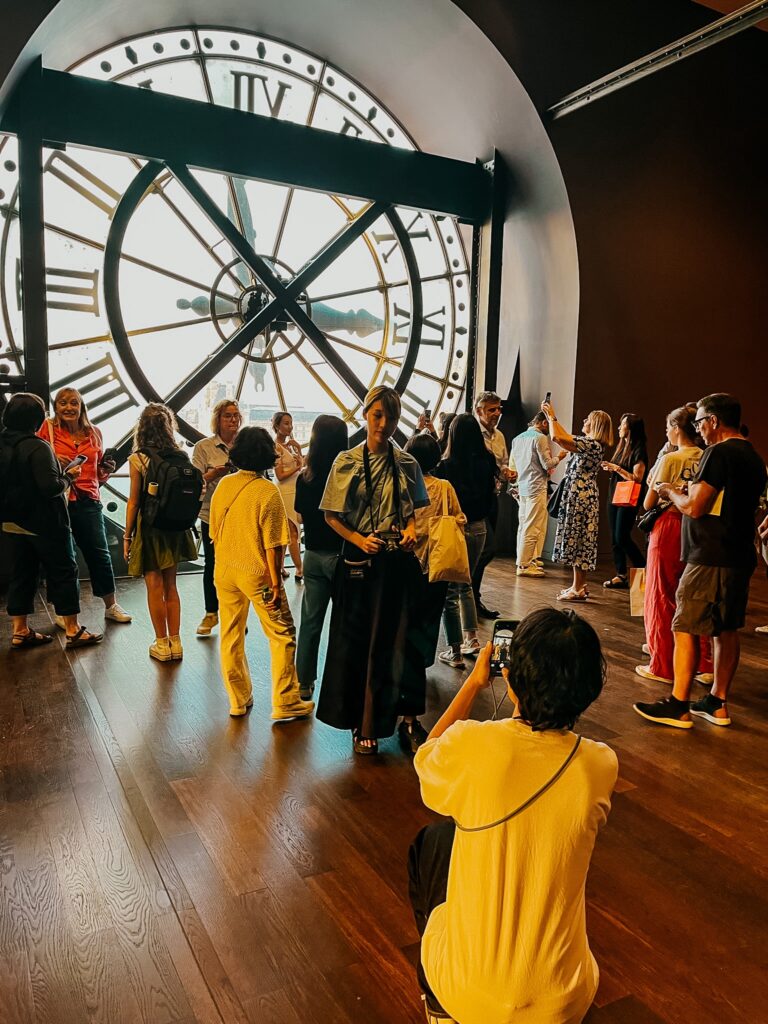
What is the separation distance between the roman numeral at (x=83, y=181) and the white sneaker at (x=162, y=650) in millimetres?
3390

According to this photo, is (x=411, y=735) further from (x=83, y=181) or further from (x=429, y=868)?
(x=83, y=181)

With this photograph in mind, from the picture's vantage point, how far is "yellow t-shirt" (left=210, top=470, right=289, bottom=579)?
2961mm

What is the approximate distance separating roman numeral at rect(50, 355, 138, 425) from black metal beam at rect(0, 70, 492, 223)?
5.00ft

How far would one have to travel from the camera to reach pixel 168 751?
2771 mm

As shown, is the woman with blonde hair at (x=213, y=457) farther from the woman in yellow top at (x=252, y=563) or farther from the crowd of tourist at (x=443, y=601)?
the woman in yellow top at (x=252, y=563)

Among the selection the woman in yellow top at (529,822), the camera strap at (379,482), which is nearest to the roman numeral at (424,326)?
the camera strap at (379,482)

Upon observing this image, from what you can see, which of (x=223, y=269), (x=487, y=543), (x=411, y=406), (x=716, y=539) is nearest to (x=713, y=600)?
(x=716, y=539)

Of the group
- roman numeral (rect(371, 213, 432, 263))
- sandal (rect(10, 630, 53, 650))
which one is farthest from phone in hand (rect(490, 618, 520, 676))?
roman numeral (rect(371, 213, 432, 263))

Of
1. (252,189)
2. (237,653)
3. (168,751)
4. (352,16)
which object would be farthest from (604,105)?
(168,751)

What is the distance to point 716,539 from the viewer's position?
9.80ft

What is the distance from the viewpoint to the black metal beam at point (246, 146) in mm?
4977

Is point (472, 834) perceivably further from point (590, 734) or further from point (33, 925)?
point (590, 734)

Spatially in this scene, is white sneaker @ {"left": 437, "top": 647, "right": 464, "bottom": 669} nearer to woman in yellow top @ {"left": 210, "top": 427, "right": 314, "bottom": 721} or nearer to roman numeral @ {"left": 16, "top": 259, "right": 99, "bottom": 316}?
woman in yellow top @ {"left": 210, "top": 427, "right": 314, "bottom": 721}

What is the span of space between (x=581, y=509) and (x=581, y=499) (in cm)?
7
